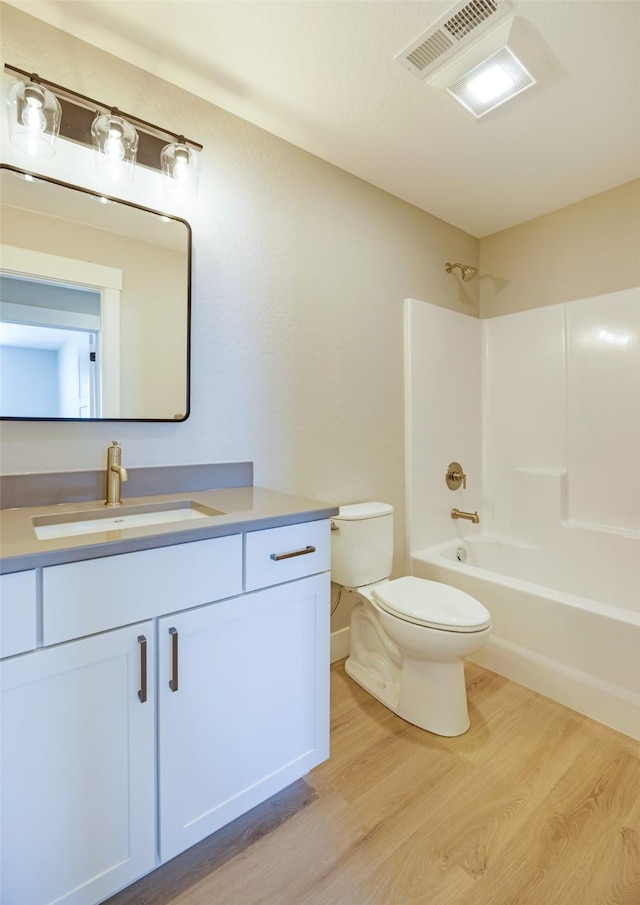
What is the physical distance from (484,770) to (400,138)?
97.3 inches

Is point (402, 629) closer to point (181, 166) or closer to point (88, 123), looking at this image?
point (181, 166)

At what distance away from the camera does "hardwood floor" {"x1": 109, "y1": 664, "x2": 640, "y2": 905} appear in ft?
3.46

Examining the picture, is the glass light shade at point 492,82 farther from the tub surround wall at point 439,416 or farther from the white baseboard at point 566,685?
the white baseboard at point 566,685

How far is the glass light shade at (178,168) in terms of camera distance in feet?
4.75

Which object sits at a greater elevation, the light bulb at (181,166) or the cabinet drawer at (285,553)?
the light bulb at (181,166)

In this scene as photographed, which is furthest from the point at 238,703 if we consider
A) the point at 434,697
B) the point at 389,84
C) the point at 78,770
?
the point at 389,84

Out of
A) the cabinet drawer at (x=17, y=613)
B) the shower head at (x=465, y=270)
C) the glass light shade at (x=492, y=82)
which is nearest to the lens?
the cabinet drawer at (x=17, y=613)

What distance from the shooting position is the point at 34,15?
1.24 metres

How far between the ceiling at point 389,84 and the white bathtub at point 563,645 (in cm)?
198

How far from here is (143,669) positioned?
3.11 ft

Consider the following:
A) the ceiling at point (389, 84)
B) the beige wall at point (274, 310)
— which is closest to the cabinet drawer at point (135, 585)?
the beige wall at point (274, 310)

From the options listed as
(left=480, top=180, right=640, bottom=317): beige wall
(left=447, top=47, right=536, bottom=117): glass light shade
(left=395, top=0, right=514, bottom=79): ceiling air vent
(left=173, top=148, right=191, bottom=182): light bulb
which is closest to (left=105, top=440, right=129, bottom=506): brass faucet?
(left=173, top=148, right=191, bottom=182): light bulb

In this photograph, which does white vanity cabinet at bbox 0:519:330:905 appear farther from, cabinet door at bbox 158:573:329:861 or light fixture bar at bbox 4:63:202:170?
light fixture bar at bbox 4:63:202:170

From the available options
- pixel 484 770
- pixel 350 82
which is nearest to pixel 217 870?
pixel 484 770
